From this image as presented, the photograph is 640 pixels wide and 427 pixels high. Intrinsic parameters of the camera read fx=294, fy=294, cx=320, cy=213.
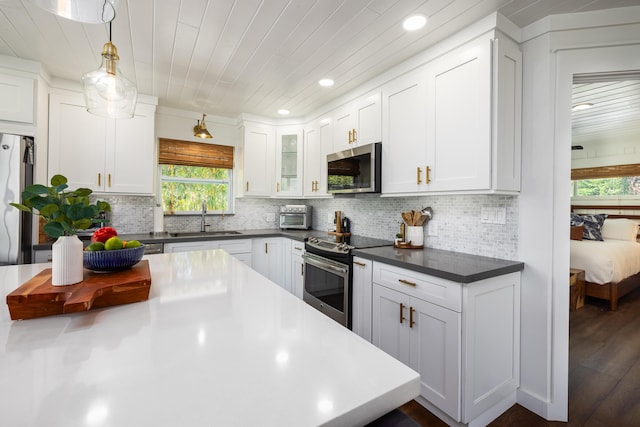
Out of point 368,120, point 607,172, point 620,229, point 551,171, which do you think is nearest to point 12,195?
point 368,120

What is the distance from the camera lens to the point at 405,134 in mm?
2293

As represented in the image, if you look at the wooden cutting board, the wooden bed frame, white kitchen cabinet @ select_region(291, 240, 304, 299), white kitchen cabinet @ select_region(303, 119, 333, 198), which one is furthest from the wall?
the wooden bed frame

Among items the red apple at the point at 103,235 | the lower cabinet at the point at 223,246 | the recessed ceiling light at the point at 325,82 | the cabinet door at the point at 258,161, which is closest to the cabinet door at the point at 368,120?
the recessed ceiling light at the point at 325,82

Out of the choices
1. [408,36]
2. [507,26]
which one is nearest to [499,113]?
[507,26]

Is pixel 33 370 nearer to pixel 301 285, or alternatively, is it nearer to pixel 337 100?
pixel 301 285

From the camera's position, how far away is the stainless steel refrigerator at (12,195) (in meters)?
2.24

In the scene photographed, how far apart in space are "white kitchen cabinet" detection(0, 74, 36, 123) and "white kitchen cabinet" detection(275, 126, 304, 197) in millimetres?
2319

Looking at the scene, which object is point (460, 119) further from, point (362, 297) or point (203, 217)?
point (203, 217)

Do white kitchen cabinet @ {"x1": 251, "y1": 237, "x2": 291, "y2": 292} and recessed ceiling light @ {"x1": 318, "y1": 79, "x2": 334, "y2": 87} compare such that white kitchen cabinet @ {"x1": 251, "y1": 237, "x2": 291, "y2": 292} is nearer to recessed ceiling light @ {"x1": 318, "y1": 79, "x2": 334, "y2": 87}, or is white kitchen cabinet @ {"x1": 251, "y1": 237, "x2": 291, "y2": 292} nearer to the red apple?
recessed ceiling light @ {"x1": 318, "y1": 79, "x2": 334, "y2": 87}

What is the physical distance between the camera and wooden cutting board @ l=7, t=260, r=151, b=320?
2.89ft

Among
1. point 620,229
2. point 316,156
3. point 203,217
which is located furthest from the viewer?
point 620,229

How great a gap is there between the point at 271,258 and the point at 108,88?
2449mm

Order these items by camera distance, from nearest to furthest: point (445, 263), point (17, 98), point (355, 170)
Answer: point (445, 263)
point (17, 98)
point (355, 170)

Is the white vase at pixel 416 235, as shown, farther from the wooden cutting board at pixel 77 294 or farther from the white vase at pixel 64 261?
the white vase at pixel 64 261
